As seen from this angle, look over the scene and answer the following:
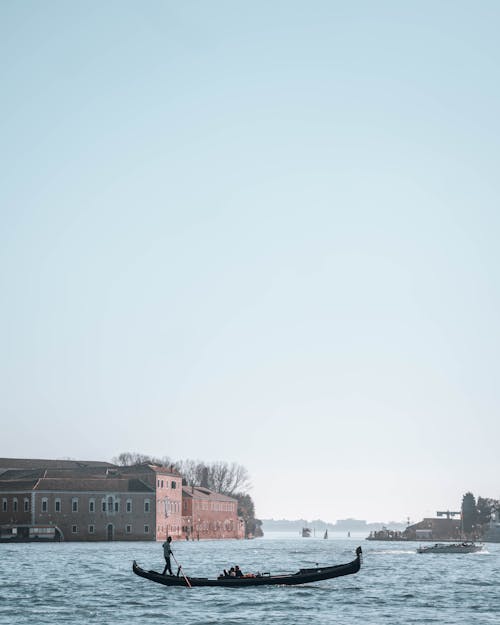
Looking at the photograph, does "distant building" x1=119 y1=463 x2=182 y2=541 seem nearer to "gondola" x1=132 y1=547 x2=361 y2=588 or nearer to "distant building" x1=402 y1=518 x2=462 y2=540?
"distant building" x1=402 y1=518 x2=462 y2=540

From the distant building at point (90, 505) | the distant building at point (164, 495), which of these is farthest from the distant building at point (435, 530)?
the distant building at point (90, 505)

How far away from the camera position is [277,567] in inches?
3260

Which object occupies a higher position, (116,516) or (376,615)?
(116,516)

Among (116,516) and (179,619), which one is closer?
(179,619)

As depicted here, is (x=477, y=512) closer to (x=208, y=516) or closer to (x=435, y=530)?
(x=435, y=530)

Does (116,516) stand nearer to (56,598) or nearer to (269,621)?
(56,598)

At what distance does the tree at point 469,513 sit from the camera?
18412cm

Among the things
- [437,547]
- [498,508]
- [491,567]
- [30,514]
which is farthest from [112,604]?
[498,508]

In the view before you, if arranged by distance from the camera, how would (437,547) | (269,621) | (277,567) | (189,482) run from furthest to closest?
(189,482), (437,547), (277,567), (269,621)

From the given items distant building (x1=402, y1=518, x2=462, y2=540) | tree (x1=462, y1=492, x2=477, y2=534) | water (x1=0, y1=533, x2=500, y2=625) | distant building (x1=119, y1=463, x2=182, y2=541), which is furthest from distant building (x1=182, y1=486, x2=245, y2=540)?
water (x1=0, y1=533, x2=500, y2=625)

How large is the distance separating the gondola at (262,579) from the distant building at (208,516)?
101922 mm

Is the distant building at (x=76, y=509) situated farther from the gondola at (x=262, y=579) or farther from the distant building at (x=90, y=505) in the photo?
the gondola at (x=262, y=579)

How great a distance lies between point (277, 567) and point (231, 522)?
9537 cm

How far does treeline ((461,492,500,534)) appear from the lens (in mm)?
184125
